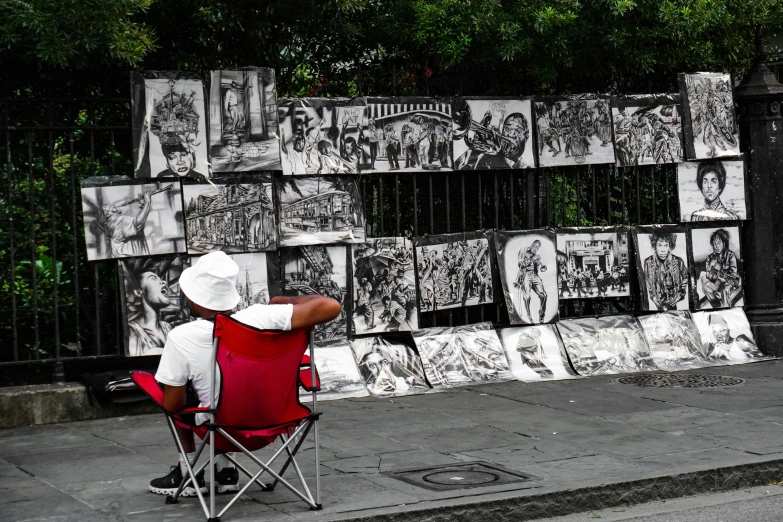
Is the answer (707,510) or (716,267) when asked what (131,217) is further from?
(716,267)

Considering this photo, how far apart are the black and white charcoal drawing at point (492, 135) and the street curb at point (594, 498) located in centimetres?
404

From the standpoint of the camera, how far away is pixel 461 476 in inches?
240

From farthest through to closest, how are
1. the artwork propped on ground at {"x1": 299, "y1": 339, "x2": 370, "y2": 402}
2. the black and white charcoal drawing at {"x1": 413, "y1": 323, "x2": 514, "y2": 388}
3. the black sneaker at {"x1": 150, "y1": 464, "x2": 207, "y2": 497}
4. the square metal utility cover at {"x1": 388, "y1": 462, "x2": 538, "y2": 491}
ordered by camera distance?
the black and white charcoal drawing at {"x1": 413, "y1": 323, "x2": 514, "y2": 388}
the artwork propped on ground at {"x1": 299, "y1": 339, "x2": 370, "y2": 402}
the square metal utility cover at {"x1": 388, "y1": 462, "x2": 538, "y2": 491}
the black sneaker at {"x1": 150, "y1": 464, "x2": 207, "y2": 497}

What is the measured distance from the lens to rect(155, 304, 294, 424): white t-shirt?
5.24 m

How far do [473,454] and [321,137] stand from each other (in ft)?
10.8

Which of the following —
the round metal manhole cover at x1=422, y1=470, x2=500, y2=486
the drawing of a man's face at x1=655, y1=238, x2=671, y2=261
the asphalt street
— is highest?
the drawing of a man's face at x1=655, y1=238, x2=671, y2=261

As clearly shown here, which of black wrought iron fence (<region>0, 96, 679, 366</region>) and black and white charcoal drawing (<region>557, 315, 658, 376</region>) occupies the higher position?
black wrought iron fence (<region>0, 96, 679, 366</region>)

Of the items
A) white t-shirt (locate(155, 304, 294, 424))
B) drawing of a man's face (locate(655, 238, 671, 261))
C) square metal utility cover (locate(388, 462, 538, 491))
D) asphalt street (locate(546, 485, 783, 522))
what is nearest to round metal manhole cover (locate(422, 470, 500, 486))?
square metal utility cover (locate(388, 462, 538, 491))

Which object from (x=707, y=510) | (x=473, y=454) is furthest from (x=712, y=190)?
(x=707, y=510)

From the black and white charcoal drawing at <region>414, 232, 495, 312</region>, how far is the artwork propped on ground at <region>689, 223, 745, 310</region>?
7.30 feet

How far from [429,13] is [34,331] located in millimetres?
4105

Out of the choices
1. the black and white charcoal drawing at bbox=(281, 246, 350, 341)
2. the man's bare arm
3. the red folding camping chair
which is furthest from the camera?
the black and white charcoal drawing at bbox=(281, 246, 350, 341)

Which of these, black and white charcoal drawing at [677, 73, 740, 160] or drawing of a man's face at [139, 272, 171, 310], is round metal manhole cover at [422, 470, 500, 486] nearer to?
drawing of a man's face at [139, 272, 171, 310]

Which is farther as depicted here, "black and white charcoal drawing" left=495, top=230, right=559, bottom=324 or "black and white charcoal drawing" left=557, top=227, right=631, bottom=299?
"black and white charcoal drawing" left=557, top=227, right=631, bottom=299
